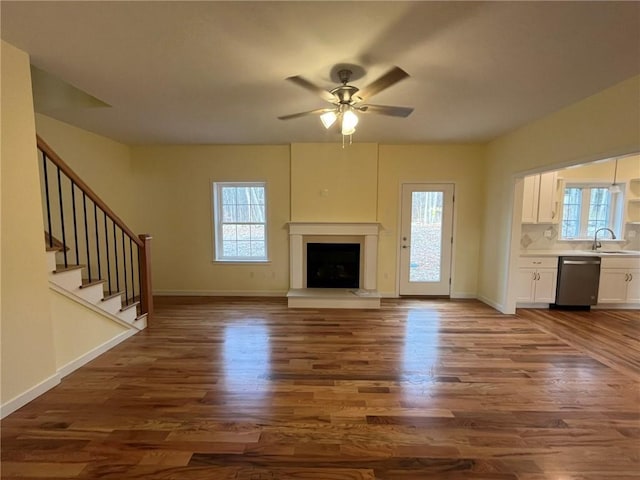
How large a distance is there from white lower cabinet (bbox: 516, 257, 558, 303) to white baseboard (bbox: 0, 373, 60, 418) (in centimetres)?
562

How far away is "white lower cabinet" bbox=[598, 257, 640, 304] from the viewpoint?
4430 mm

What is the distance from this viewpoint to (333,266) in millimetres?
5105

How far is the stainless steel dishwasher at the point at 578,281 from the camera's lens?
4.42 meters

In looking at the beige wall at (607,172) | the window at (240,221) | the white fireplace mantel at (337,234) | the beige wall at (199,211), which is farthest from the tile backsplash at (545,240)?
the window at (240,221)

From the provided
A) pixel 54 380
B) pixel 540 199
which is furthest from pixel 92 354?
pixel 540 199

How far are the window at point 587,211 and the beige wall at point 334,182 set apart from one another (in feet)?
10.7

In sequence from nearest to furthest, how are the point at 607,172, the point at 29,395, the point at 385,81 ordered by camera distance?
the point at 385,81 → the point at 29,395 → the point at 607,172

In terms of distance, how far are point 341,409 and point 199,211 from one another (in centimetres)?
413

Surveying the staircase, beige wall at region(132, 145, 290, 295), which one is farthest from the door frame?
the staircase

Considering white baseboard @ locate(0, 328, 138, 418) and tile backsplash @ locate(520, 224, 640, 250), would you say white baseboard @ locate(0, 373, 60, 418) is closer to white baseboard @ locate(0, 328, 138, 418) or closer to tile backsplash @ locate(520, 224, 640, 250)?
white baseboard @ locate(0, 328, 138, 418)

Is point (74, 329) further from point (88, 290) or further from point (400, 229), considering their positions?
point (400, 229)

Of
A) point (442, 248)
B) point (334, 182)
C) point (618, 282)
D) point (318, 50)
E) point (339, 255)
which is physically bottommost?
point (618, 282)

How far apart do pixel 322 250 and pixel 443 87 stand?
3.04m

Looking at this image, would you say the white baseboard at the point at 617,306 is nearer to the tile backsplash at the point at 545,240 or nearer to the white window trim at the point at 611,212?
the tile backsplash at the point at 545,240
